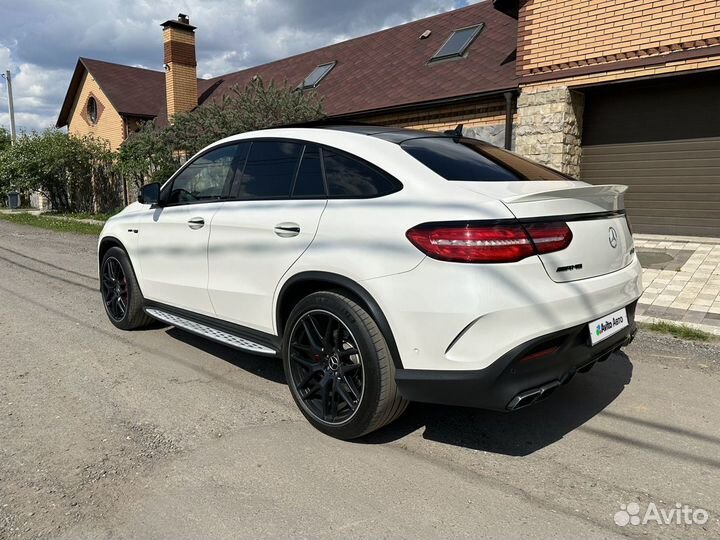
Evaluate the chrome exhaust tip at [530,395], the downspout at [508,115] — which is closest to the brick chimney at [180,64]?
the downspout at [508,115]

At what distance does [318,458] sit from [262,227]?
A: 141 cm

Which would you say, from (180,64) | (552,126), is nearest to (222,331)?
(552,126)

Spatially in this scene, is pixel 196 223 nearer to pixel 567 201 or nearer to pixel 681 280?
pixel 567 201

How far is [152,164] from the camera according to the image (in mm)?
16688

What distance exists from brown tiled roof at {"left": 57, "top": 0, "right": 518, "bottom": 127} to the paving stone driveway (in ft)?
13.4

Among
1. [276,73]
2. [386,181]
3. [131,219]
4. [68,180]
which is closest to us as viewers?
[386,181]

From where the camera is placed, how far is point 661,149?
9.30 meters

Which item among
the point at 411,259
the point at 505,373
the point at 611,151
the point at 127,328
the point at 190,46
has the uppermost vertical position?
the point at 190,46

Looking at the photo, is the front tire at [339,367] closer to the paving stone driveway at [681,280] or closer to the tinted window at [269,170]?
the tinted window at [269,170]

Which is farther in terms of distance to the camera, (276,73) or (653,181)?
(276,73)

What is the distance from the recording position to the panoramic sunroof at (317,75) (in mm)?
16688

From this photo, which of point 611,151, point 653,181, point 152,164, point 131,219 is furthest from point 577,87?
point 152,164

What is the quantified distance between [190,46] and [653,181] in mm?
17329

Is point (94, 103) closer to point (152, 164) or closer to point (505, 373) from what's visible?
point (152, 164)
